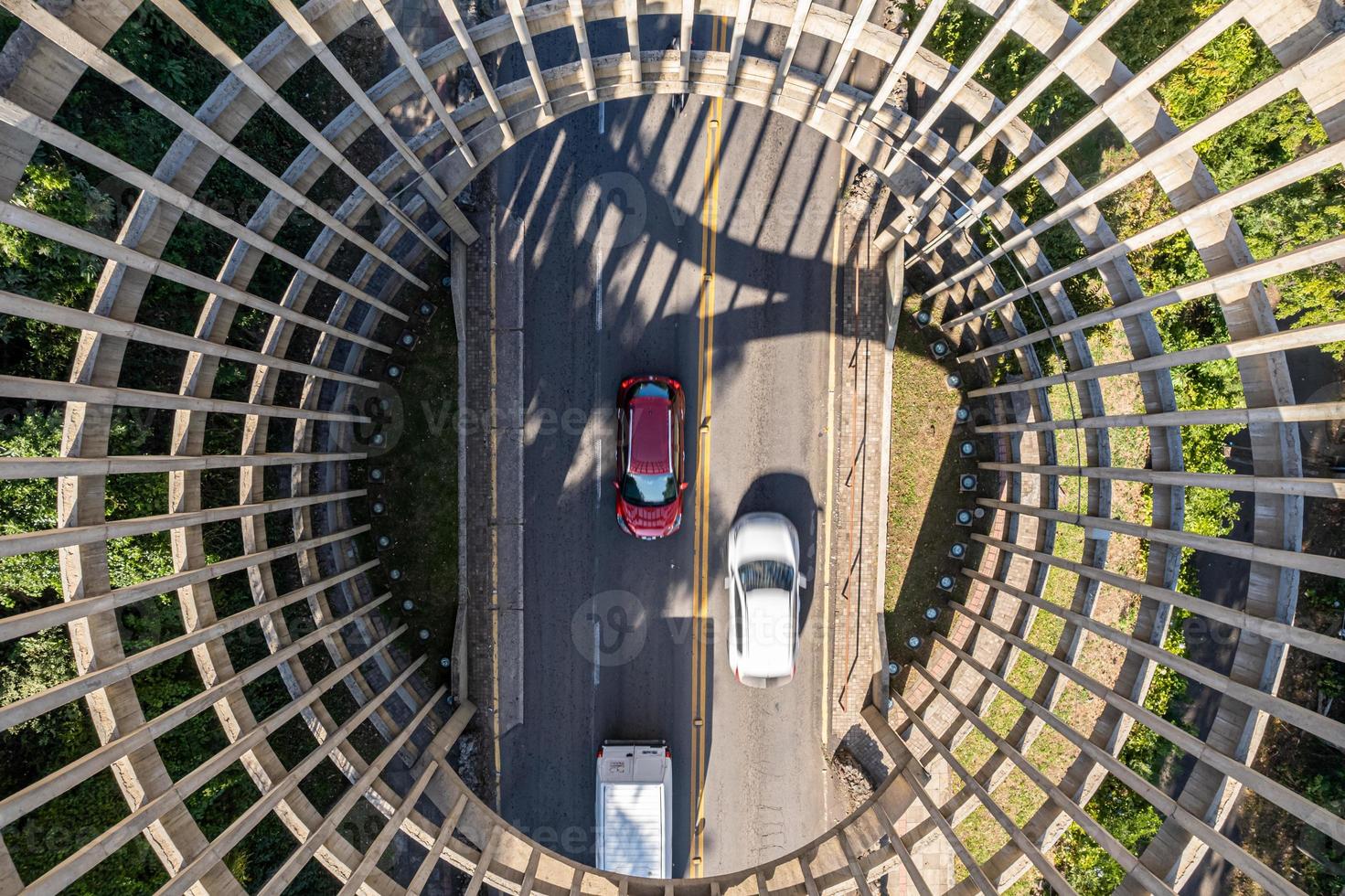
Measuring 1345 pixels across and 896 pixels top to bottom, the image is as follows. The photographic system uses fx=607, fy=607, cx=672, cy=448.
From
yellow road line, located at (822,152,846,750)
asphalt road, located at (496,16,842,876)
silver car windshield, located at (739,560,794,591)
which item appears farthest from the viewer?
yellow road line, located at (822,152,846,750)

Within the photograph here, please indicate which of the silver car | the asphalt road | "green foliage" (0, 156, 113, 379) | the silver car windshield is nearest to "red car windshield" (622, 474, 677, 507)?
the asphalt road

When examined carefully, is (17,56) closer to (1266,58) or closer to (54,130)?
(54,130)

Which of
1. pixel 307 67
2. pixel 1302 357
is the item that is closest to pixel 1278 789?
pixel 1302 357

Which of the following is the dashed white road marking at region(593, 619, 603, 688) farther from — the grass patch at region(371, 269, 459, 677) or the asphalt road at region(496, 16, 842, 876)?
the grass patch at region(371, 269, 459, 677)

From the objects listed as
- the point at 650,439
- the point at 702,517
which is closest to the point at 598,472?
the point at 650,439
